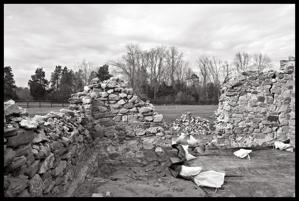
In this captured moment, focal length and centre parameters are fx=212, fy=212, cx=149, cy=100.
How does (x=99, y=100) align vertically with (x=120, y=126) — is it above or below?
above

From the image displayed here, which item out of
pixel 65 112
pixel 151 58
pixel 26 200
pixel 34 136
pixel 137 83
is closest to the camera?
pixel 26 200

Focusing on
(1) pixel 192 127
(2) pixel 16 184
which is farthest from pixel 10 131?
(1) pixel 192 127

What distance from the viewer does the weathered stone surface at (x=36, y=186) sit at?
8.75ft

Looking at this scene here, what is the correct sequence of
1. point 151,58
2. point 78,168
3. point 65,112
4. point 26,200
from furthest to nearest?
point 151,58 < point 65,112 < point 78,168 < point 26,200

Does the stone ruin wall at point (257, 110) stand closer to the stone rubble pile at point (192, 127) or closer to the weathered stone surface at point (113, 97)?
the stone rubble pile at point (192, 127)

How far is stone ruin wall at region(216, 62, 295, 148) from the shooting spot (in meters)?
7.75

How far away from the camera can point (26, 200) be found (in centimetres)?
253

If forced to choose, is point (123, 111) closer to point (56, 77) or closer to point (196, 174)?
point (196, 174)

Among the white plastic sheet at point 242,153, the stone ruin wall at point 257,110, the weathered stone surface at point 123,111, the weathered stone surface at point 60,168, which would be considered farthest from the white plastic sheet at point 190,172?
the stone ruin wall at point 257,110

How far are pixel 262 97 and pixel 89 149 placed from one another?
20.8 ft

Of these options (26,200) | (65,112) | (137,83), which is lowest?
(26,200)

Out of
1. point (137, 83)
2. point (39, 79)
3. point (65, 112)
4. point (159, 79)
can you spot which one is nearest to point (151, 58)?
point (159, 79)

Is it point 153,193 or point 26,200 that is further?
point 153,193

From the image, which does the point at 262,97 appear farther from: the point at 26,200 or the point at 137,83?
the point at 137,83
